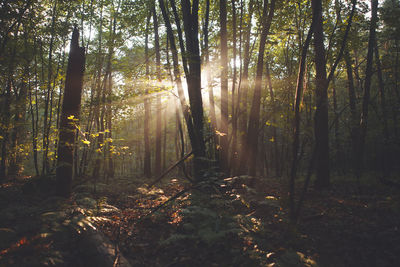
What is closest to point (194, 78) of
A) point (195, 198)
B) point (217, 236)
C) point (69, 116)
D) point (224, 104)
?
point (224, 104)

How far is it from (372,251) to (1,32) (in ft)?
39.0

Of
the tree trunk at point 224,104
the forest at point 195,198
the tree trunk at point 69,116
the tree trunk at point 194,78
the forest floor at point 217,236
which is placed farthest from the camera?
the tree trunk at point 224,104

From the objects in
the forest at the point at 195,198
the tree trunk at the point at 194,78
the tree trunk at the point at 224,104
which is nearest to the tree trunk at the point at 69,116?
the forest at the point at 195,198

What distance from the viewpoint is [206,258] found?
348 centimetres

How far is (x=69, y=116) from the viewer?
6191mm

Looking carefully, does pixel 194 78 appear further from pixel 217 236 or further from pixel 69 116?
pixel 217 236

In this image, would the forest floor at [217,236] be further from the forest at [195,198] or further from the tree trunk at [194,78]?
the tree trunk at [194,78]

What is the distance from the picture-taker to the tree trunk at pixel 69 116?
244 inches

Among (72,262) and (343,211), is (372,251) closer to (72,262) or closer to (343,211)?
(343,211)

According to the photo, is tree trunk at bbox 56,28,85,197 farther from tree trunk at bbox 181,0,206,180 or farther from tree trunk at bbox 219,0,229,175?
tree trunk at bbox 219,0,229,175

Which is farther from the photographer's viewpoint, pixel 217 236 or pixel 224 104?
pixel 224 104

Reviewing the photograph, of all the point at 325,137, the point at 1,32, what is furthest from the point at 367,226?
the point at 1,32

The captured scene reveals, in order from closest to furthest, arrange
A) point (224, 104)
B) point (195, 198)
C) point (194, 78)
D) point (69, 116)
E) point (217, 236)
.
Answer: point (217, 236), point (195, 198), point (69, 116), point (194, 78), point (224, 104)

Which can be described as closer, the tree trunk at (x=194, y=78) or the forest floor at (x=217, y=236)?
the forest floor at (x=217, y=236)
